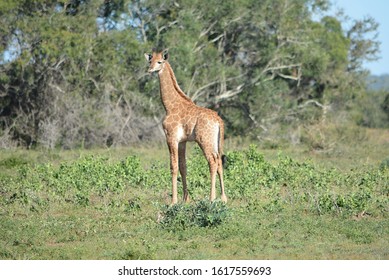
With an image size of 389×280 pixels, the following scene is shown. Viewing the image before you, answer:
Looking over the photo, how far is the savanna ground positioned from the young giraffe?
0.62 meters

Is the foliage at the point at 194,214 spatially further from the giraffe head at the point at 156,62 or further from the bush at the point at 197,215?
the giraffe head at the point at 156,62

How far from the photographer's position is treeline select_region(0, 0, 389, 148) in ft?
76.9

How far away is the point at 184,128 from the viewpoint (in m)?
12.4

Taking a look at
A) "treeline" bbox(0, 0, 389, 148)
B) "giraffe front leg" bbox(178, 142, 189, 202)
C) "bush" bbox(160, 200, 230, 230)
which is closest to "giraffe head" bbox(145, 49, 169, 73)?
"giraffe front leg" bbox(178, 142, 189, 202)

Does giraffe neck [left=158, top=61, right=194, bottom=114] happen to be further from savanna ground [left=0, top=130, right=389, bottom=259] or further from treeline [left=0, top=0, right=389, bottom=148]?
treeline [left=0, top=0, right=389, bottom=148]

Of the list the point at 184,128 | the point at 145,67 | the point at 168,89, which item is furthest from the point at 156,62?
the point at 145,67

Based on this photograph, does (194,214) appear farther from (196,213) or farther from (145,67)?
(145,67)

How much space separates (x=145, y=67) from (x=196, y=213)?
49.7 feet

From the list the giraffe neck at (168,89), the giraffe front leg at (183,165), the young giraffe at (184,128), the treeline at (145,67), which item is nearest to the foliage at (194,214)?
the giraffe front leg at (183,165)

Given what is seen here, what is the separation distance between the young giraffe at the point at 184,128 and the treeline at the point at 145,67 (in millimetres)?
10613

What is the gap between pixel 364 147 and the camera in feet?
75.0

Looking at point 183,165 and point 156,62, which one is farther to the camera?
point 156,62

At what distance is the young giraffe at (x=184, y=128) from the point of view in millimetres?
12156
